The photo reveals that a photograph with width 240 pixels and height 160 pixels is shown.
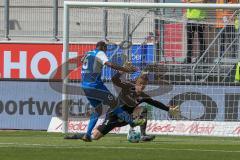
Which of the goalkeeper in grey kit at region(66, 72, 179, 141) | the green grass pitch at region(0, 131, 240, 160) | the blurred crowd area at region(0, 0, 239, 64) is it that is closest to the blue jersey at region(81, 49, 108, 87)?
the goalkeeper in grey kit at region(66, 72, 179, 141)

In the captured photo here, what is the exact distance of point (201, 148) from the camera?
52.3 feet

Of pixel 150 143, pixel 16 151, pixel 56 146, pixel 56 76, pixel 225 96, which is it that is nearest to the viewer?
pixel 16 151

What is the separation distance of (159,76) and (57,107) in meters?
2.95

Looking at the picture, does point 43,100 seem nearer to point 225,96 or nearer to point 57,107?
point 57,107

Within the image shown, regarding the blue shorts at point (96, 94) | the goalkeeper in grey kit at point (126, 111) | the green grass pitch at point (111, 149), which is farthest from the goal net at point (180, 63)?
the blue shorts at point (96, 94)

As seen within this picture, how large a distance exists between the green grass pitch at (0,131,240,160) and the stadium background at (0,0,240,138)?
3.72 meters

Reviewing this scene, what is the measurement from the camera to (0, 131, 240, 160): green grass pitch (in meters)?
13.8

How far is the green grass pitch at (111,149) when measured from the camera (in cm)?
1377

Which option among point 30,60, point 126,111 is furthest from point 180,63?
point 30,60

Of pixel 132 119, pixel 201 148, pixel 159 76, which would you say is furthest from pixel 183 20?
pixel 201 148

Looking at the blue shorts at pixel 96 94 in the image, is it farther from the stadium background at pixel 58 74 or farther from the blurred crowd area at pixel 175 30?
the blurred crowd area at pixel 175 30

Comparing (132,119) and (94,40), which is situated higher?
(94,40)

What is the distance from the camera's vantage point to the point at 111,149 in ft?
50.0

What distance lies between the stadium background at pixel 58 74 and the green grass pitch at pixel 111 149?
3.72 meters
